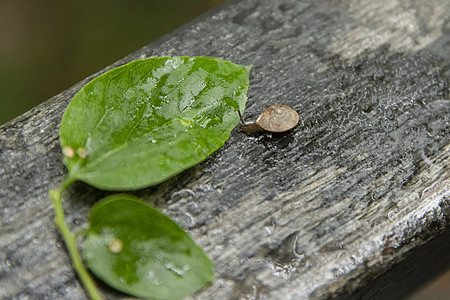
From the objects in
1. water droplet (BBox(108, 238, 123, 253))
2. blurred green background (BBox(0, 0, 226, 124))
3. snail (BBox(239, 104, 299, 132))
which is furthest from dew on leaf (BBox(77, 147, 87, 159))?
blurred green background (BBox(0, 0, 226, 124))

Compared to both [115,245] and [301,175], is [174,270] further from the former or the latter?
[301,175]

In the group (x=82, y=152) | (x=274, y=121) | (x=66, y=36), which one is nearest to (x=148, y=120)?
(x=82, y=152)

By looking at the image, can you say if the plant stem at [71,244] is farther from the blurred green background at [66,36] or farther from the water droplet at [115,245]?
the blurred green background at [66,36]

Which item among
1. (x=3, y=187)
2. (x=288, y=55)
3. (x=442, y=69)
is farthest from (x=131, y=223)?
(x=442, y=69)

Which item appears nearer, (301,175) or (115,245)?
(115,245)

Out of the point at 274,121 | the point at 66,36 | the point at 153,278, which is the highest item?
the point at 274,121

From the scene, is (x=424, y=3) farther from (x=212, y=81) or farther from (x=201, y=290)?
(x=201, y=290)

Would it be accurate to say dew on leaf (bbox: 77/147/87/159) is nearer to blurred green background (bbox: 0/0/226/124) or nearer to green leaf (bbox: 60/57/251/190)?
green leaf (bbox: 60/57/251/190)

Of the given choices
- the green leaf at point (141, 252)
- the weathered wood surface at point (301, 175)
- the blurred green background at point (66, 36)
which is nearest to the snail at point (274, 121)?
the weathered wood surface at point (301, 175)
